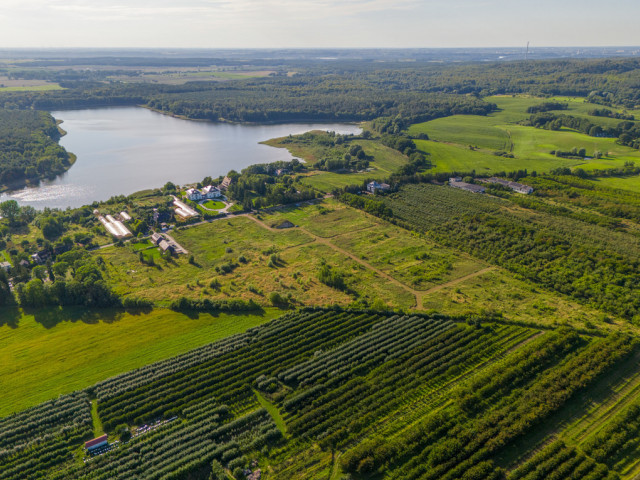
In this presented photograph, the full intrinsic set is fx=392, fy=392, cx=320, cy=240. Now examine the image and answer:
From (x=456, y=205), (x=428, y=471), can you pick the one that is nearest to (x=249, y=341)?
(x=428, y=471)

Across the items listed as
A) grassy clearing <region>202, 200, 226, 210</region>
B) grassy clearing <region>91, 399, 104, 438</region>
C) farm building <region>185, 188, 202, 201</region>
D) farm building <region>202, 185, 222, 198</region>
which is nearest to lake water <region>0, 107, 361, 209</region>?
farm building <region>185, 188, 202, 201</region>

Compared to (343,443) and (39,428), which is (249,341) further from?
(39,428)

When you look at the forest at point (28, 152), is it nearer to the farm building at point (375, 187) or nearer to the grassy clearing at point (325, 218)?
the grassy clearing at point (325, 218)

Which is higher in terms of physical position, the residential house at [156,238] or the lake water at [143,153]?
the lake water at [143,153]

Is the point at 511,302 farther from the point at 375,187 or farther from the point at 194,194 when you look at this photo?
the point at 194,194

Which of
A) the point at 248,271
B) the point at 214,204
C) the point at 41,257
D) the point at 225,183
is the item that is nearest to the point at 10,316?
the point at 41,257

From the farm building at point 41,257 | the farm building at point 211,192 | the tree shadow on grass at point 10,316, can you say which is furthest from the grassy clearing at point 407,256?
the farm building at point 41,257
